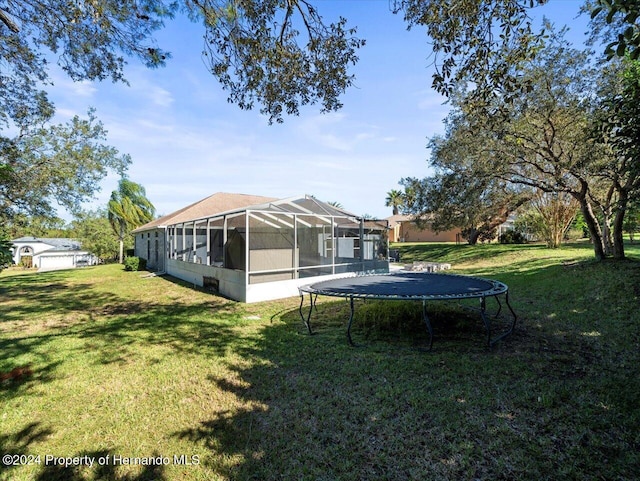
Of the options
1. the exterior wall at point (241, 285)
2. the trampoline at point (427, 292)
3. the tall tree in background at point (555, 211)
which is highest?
the tall tree in background at point (555, 211)

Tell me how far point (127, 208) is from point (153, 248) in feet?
34.9

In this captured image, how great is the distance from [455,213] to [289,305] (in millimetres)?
11104

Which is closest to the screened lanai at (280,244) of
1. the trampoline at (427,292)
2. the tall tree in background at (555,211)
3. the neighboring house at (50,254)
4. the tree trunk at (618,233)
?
the trampoline at (427,292)

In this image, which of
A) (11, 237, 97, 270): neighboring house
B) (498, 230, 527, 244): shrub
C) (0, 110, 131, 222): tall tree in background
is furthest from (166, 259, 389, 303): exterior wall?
(11, 237, 97, 270): neighboring house

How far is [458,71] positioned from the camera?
4.53 meters

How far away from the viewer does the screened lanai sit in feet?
30.7

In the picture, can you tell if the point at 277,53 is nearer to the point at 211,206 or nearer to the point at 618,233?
the point at 618,233

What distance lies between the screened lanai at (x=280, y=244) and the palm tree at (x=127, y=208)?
15.8m

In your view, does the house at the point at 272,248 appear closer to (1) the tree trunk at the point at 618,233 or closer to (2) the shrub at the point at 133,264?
(2) the shrub at the point at 133,264

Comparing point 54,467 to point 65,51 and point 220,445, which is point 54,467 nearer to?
point 220,445

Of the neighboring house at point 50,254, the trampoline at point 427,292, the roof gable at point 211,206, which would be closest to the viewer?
the trampoline at point 427,292

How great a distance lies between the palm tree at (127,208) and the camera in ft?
88.1

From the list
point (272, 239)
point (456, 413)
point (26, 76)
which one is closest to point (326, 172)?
point (272, 239)

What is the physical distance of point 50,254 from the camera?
40.0 m
